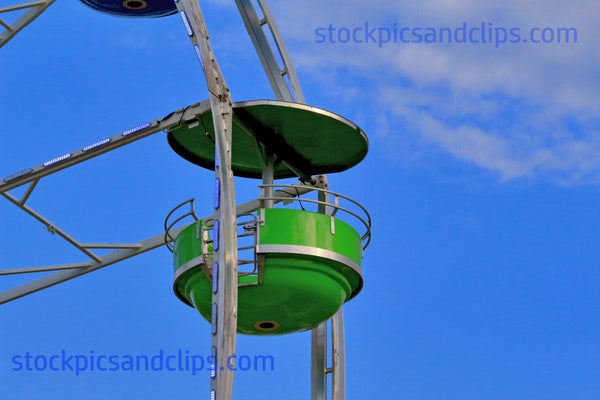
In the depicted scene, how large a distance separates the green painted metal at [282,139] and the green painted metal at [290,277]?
2.72 m

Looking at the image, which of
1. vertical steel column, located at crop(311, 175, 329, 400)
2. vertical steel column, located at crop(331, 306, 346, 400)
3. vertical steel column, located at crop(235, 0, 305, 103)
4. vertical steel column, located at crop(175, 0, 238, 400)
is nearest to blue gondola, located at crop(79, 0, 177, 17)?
vertical steel column, located at crop(235, 0, 305, 103)

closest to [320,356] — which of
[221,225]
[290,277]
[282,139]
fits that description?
[290,277]

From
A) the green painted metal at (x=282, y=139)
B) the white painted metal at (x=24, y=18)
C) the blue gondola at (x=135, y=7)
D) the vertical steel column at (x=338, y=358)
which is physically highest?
the blue gondola at (x=135, y=7)

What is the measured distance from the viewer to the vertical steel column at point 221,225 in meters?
29.8

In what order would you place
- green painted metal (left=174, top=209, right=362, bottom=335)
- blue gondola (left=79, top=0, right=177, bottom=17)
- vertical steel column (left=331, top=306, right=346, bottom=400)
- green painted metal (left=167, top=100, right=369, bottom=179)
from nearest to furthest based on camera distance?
green painted metal (left=174, top=209, right=362, bottom=335) → green painted metal (left=167, top=100, right=369, bottom=179) → vertical steel column (left=331, top=306, right=346, bottom=400) → blue gondola (left=79, top=0, right=177, bottom=17)

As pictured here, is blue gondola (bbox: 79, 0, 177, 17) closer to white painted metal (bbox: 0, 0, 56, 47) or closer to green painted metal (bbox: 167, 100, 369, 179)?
white painted metal (bbox: 0, 0, 56, 47)

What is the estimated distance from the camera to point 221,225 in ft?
102

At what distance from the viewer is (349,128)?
115ft

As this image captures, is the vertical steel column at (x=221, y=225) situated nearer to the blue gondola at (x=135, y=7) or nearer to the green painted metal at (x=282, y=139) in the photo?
the green painted metal at (x=282, y=139)

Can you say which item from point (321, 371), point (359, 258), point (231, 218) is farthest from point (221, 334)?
point (321, 371)

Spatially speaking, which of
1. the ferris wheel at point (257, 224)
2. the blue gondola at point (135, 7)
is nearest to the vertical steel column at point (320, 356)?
the ferris wheel at point (257, 224)

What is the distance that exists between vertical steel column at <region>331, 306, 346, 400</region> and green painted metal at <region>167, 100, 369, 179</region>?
4.27 m

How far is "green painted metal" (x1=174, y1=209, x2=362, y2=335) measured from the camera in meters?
32.4

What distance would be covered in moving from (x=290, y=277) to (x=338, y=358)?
5669mm
